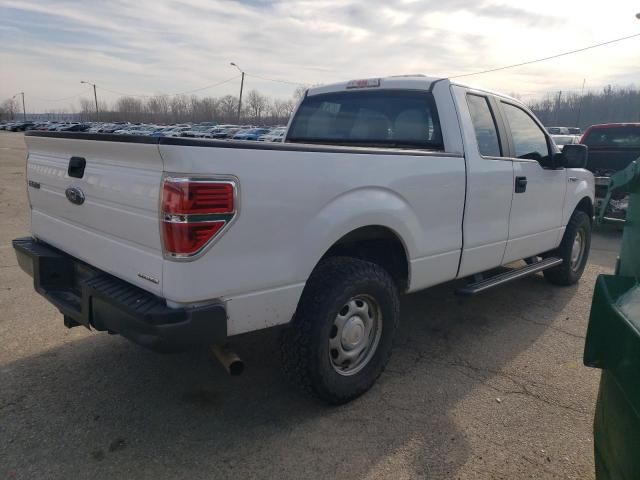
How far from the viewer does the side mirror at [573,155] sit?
4.85 meters

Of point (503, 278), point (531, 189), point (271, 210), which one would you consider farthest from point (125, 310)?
point (531, 189)

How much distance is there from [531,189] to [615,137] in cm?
671

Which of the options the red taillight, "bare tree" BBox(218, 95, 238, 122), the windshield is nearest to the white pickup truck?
the red taillight

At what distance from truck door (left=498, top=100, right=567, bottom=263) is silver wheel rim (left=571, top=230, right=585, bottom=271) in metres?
0.73

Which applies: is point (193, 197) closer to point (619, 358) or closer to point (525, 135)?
point (619, 358)

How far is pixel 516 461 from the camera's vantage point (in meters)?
2.67

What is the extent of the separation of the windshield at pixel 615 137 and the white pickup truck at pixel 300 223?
651 centimetres

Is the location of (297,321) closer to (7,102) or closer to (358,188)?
(358,188)

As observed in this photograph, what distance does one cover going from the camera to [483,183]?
389 cm

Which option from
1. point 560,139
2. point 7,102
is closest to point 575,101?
point 560,139

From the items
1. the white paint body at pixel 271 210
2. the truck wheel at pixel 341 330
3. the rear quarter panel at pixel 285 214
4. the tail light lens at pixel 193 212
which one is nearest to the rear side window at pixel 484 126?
the white paint body at pixel 271 210

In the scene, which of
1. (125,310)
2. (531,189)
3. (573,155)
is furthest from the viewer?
(573,155)

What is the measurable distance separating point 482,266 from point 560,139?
2342 centimetres

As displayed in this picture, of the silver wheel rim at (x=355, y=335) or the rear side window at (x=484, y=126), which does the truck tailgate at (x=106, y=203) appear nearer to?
the silver wheel rim at (x=355, y=335)
